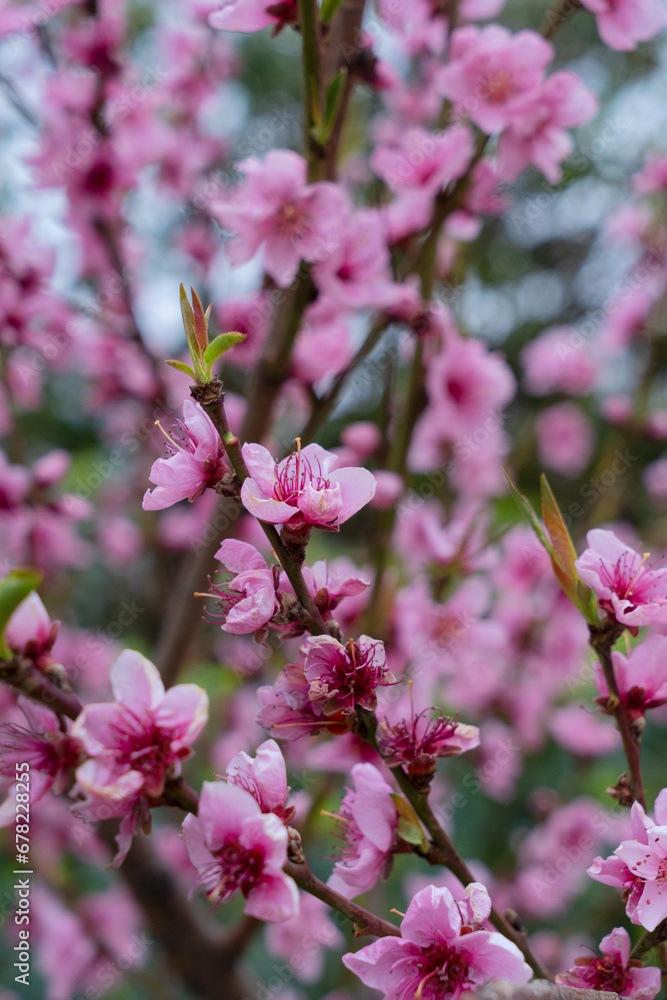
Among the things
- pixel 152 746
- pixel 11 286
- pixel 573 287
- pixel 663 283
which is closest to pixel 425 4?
pixel 11 286

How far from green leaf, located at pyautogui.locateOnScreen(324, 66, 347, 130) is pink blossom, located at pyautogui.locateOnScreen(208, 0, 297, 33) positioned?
0.29ft

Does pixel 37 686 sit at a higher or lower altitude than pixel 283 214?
lower

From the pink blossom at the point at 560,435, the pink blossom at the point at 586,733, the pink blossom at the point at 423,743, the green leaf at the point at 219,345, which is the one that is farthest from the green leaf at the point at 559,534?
the pink blossom at the point at 560,435

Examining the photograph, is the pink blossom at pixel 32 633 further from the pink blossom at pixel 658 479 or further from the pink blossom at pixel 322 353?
the pink blossom at pixel 658 479

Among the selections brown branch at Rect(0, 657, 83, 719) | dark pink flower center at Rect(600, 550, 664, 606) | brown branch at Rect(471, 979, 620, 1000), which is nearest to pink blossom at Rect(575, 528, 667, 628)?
dark pink flower center at Rect(600, 550, 664, 606)

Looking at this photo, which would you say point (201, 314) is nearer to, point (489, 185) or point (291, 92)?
point (489, 185)

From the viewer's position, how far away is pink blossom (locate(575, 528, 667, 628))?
0.49m

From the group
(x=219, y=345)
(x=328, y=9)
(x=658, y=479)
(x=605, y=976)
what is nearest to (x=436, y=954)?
(x=605, y=976)

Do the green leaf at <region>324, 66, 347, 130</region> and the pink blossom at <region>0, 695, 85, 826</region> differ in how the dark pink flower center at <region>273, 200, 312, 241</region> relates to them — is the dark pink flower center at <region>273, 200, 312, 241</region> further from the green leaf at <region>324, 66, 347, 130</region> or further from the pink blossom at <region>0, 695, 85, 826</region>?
the pink blossom at <region>0, 695, 85, 826</region>

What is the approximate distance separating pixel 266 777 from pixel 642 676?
27 centimetres

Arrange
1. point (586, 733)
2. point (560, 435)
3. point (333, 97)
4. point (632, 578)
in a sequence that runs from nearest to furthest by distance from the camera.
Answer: point (632, 578) < point (333, 97) < point (586, 733) < point (560, 435)

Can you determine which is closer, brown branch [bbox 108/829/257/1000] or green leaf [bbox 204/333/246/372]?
green leaf [bbox 204/333/246/372]

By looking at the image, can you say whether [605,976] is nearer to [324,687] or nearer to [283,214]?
[324,687]

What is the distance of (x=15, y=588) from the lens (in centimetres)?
36
